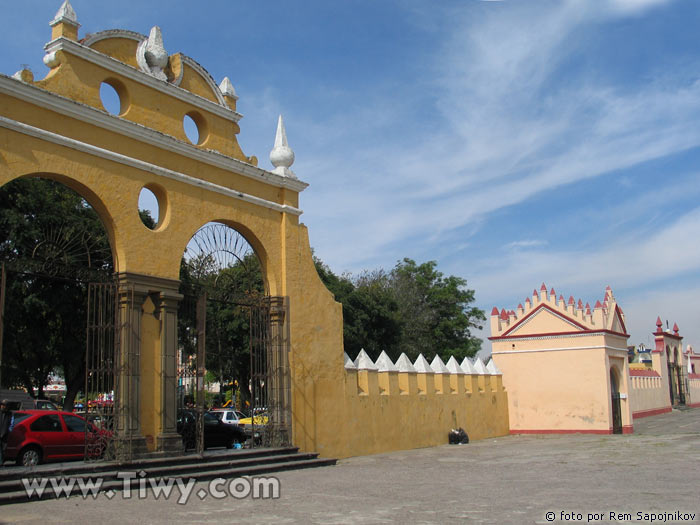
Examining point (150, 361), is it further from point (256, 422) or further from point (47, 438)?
point (256, 422)

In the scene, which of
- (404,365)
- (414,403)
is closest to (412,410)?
(414,403)

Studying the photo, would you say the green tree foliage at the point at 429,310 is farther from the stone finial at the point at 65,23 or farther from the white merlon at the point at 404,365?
the stone finial at the point at 65,23

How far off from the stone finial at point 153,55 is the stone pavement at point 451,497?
738 cm

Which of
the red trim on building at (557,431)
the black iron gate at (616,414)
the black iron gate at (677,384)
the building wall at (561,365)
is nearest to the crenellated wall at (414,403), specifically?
the red trim on building at (557,431)

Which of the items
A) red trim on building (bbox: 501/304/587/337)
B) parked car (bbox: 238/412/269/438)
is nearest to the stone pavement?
parked car (bbox: 238/412/269/438)

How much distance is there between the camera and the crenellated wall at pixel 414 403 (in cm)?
1614

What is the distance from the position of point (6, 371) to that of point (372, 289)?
17357 mm

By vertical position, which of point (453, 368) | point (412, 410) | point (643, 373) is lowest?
point (412, 410)

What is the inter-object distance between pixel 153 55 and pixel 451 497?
928 cm

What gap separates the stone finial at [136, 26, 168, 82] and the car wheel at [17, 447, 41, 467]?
23.3 feet

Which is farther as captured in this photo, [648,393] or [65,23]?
[648,393]

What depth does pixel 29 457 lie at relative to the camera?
486 inches

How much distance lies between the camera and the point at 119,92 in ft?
40.8

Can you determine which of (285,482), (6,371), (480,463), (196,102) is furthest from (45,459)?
(6,371)
